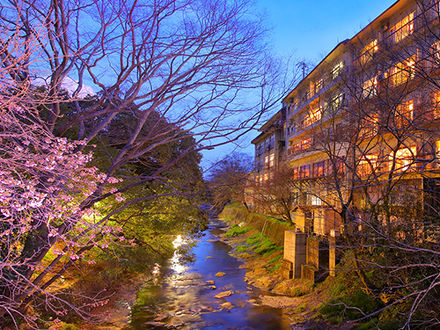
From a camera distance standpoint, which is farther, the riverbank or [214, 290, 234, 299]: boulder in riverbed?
[214, 290, 234, 299]: boulder in riverbed

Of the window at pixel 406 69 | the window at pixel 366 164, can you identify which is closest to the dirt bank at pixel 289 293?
the window at pixel 366 164

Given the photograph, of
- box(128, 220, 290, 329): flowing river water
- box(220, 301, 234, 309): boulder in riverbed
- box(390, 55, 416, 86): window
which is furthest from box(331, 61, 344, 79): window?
box(220, 301, 234, 309): boulder in riverbed

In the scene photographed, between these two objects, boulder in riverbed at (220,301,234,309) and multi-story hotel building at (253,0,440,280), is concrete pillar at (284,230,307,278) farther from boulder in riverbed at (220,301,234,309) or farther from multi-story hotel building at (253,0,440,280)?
boulder in riverbed at (220,301,234,309)

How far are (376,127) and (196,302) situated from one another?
40.4 ft

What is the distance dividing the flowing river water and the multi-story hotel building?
553 cm

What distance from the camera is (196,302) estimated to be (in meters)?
15.9

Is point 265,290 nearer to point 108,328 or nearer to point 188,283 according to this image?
point 188,283

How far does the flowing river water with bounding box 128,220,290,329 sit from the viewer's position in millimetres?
13266

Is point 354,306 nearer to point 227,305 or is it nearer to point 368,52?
point 227,305

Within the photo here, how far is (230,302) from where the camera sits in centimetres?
1576

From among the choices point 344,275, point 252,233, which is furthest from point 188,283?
point 252,233

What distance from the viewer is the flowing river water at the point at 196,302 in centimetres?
1327

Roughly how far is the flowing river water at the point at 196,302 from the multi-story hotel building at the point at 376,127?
5.53m

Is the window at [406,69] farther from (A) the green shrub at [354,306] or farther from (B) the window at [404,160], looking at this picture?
(A) the green shrub at [354,306]
